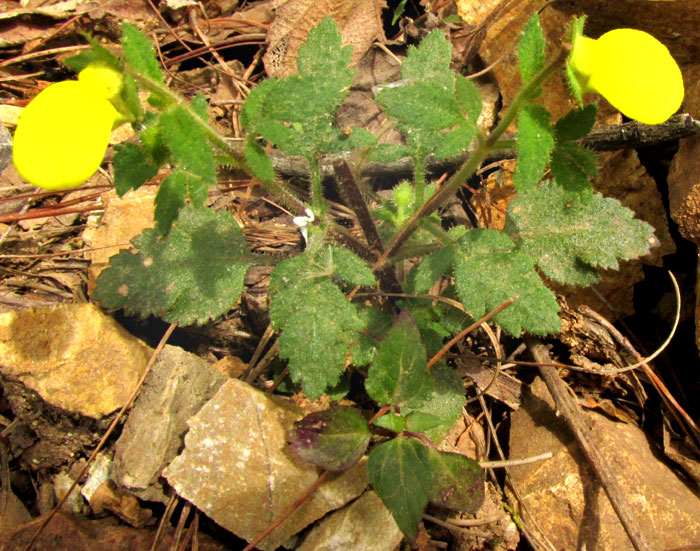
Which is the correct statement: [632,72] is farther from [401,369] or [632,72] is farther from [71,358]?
[71,358]

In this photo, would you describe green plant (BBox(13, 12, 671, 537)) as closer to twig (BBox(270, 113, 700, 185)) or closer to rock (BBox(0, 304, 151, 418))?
rock (BBox(0, 304, 151, 418))

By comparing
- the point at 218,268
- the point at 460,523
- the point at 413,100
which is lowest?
the point at 460,523

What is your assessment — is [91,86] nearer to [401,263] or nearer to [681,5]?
[401,263]

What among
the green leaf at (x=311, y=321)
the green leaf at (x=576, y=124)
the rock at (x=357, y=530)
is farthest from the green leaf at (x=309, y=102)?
the rock at (x=357, y=530)

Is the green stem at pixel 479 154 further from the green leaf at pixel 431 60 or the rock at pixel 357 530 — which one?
the rock at pixel 357 530

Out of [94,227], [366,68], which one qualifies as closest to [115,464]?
[94,227]

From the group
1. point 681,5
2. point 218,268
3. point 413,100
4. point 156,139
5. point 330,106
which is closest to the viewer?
point 156,139
